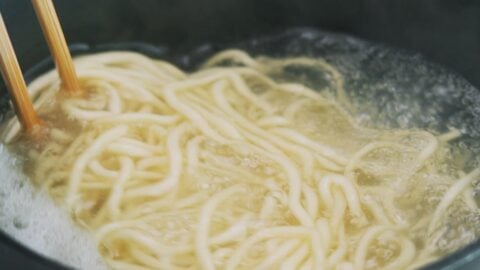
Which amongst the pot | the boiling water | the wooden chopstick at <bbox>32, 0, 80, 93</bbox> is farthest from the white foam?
the pot

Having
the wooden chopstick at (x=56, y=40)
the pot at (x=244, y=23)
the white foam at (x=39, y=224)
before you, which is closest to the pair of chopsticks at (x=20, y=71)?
the wooden chopstick at (x=56, y=40)

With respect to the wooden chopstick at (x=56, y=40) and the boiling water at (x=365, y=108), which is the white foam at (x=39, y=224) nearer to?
the boiling water at (x=365, y=108)

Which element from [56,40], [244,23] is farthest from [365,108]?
[56,40]

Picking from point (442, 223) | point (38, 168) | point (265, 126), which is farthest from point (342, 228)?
point (38, 168)

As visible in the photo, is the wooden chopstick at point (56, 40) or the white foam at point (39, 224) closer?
the white foam at point (39, 224)

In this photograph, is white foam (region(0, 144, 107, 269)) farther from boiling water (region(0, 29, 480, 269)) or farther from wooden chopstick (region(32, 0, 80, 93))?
wooden chopstick (region(32, 0, 80, 93))

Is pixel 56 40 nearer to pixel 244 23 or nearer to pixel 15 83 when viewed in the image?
pixel 15 83

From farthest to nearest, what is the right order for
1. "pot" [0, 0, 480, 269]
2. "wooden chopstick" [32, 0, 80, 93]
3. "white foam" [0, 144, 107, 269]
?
"pot" [0, 0, 480, 269] < "wooden chopstick" [32, 0, 80, 93] < "white foam" [0, 144, 107, 269]

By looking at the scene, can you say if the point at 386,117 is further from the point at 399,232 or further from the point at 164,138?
the point at 164,138
